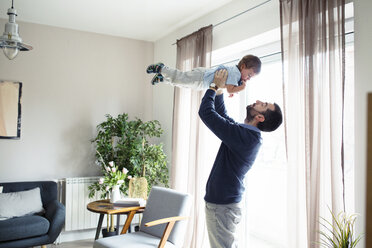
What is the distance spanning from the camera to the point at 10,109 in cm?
404

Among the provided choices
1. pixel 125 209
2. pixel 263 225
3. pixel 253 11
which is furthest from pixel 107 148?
pixel 253 11

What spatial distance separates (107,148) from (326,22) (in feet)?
9.40

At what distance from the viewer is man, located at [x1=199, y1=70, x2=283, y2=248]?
1884 mm

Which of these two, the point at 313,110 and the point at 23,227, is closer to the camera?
the point at 313,110

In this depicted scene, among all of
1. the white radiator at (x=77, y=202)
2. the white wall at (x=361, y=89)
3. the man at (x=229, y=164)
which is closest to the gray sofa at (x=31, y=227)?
the white radiator at (x=77, y=202)

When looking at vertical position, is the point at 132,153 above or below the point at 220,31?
below

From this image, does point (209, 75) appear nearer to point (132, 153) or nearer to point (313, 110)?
point (313, 110)

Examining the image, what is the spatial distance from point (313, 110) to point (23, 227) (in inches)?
113

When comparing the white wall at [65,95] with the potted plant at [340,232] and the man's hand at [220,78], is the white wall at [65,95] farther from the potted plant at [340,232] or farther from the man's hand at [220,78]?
the potted plant at [340,232]

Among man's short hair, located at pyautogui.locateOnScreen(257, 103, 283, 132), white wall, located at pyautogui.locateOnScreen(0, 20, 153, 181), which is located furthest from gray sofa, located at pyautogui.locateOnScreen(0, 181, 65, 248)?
man's short hair, located at pyautogui.locateOnScreen(257, 103, 283, 132)

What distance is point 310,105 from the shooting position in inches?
89.3

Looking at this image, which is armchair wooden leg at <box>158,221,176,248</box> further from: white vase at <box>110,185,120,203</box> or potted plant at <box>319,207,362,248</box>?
potted plant at <box>319,207,362,248</box>

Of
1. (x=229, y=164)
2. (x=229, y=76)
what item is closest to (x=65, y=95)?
(x=229, y=76)

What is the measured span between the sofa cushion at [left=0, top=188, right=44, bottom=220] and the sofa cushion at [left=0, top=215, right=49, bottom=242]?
0.11m
